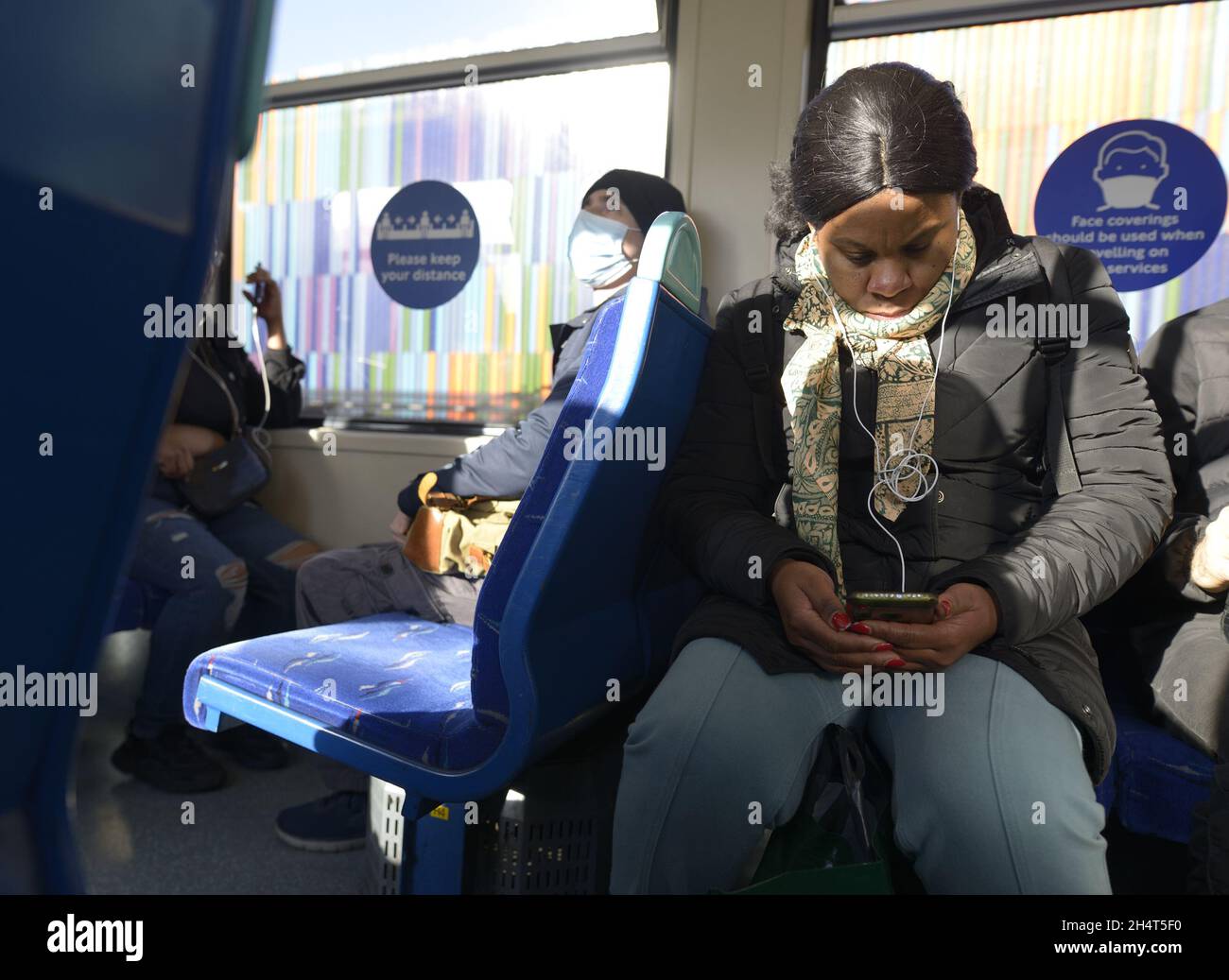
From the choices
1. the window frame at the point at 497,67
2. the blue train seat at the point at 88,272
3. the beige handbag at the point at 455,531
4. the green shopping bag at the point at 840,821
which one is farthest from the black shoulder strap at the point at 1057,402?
the window frame at the point at 497,67

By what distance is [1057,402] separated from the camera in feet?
4.99

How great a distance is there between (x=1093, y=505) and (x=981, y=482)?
17 cm

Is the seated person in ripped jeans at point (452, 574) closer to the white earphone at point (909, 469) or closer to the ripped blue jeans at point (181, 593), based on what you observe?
the ripped blue jeans at point (181, 593)

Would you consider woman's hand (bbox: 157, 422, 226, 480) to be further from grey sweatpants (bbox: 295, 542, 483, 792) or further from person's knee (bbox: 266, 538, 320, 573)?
grey sweatpants (bbox: 295, 542, 483, 792)

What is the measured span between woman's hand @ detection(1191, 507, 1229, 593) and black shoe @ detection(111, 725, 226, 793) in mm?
2486

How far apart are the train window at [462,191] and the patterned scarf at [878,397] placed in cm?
191

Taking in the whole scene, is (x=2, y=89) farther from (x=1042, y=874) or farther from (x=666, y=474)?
(x=666, y=474)

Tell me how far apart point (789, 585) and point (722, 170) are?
2046mm

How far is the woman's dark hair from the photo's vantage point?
1.45m

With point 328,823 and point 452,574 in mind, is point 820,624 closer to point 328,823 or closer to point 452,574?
point 452,574

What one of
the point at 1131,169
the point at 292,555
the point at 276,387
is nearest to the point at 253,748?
the point at 292,555

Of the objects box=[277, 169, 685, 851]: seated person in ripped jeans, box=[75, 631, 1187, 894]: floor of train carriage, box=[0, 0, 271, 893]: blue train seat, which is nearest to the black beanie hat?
box=[277, 169, 685, 851]: seated person in ripped jeans

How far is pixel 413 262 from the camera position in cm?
367

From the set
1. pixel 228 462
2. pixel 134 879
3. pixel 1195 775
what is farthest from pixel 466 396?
pixel 1195 775
